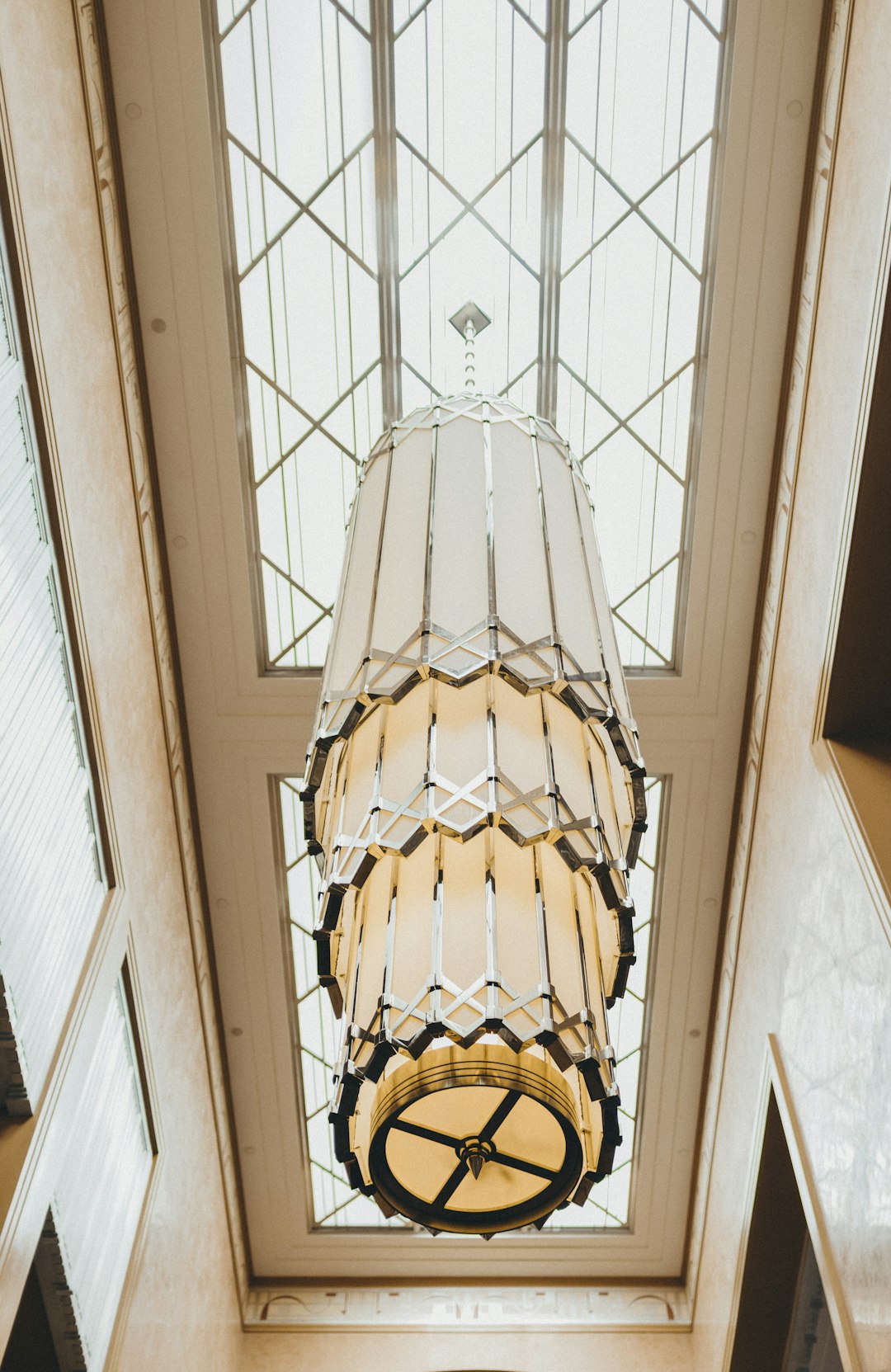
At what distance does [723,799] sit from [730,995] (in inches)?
49.0

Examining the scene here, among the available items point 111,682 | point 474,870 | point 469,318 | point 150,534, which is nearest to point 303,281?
point 469,318

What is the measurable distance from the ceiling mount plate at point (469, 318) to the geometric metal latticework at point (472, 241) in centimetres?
8

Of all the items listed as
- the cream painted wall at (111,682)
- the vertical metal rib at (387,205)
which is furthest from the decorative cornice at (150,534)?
the vertical metal rib at (387,205)

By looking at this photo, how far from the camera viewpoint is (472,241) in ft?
20.5

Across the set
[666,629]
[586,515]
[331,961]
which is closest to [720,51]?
[586,515]

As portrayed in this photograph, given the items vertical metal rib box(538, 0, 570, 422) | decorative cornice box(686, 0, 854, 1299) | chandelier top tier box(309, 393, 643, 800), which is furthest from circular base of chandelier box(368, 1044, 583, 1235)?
vertical metal rib box(538, 0, 570, 422)

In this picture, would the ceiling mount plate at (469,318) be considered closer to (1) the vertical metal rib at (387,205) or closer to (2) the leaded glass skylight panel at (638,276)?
(1) the vertical metal rib at (387,205)

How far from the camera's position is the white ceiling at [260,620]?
18.8 ft

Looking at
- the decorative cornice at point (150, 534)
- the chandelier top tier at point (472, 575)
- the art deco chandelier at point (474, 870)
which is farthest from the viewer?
the decorative cornice at point (150, 534)

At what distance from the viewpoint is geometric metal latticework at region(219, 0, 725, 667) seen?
5801 mm

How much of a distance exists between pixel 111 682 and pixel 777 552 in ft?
11.8

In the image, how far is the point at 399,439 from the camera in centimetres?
528

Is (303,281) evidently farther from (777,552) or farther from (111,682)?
(777,552)

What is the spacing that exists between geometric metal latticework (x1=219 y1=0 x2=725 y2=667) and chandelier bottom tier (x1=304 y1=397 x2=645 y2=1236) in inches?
90.8
